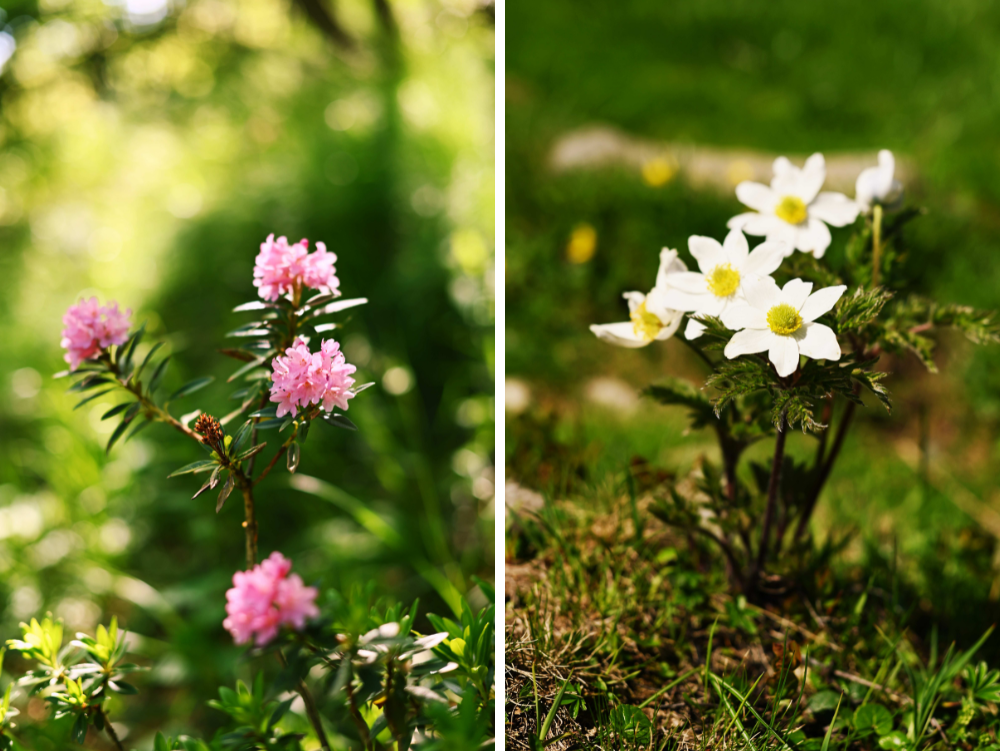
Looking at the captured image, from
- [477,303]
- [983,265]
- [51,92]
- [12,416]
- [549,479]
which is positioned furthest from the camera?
[51,92]

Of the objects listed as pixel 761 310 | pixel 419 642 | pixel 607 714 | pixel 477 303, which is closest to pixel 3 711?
pixel 419 642

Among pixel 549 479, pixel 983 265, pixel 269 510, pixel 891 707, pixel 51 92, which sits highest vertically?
pixel 51 92

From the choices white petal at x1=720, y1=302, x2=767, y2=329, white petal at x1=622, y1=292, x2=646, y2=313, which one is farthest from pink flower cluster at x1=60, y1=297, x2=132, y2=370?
white petal at x1=720, y1=302, x2=767, y2=329

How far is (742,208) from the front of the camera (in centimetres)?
207

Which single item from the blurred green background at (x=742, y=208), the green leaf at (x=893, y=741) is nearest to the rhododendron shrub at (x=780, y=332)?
the blurred green background at (x=742, y=208)

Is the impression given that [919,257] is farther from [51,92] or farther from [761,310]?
[51,92]

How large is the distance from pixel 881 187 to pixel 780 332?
368 mm

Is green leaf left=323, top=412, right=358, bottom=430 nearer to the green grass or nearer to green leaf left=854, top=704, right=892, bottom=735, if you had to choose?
the green grass

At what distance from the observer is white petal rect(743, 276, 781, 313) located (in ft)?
2.56

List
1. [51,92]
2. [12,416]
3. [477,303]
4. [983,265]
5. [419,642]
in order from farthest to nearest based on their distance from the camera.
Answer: [51,92] < [12,416] < [477,303] < [983,265] < [419,642]

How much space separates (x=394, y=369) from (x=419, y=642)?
1589 mm

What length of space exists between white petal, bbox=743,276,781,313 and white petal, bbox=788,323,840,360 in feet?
0.14

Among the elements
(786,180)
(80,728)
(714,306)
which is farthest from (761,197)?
(80,728)

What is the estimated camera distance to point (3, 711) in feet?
2.71
